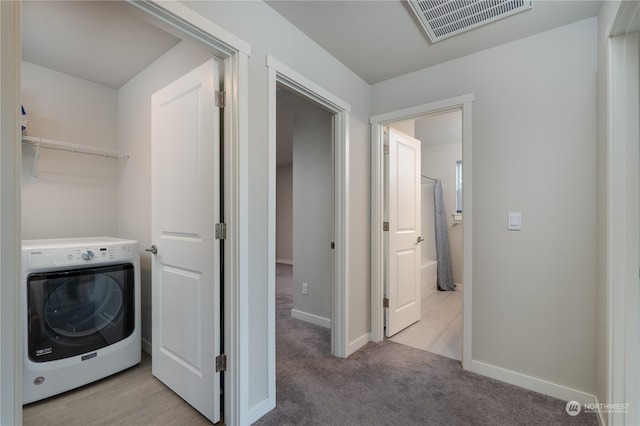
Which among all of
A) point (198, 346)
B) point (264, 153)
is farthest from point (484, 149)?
point (198, 346)

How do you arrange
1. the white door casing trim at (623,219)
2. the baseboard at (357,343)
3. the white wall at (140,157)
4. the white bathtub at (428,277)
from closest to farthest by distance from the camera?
1. the white door casing trim at (623,219)
2. the white wall at (140,157)
3. the baseboard at (357,343)
4. the white bathtub at (428,277)

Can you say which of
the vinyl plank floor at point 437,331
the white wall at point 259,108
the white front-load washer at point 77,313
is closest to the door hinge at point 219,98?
the white wall at point 259,108

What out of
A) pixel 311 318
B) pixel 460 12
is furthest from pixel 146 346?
pixel 460 12

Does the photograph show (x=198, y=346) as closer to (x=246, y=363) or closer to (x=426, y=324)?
(x=246, y=363)

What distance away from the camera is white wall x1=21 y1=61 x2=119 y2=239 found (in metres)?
2.36

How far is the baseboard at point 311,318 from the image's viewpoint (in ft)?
9.96

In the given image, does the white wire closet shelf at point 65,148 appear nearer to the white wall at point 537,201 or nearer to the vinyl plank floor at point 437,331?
the white wall at point 537,201

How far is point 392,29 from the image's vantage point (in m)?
1.93

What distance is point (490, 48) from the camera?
212 cm

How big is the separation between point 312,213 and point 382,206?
0.77 metres

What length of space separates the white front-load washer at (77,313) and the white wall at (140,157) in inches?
11.4

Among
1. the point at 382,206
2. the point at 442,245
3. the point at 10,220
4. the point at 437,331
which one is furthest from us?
the point at 442,245

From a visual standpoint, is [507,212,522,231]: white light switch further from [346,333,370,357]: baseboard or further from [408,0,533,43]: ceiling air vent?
[346,333,370,357]: baseboard

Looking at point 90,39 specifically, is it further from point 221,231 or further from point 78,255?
point 221,231
